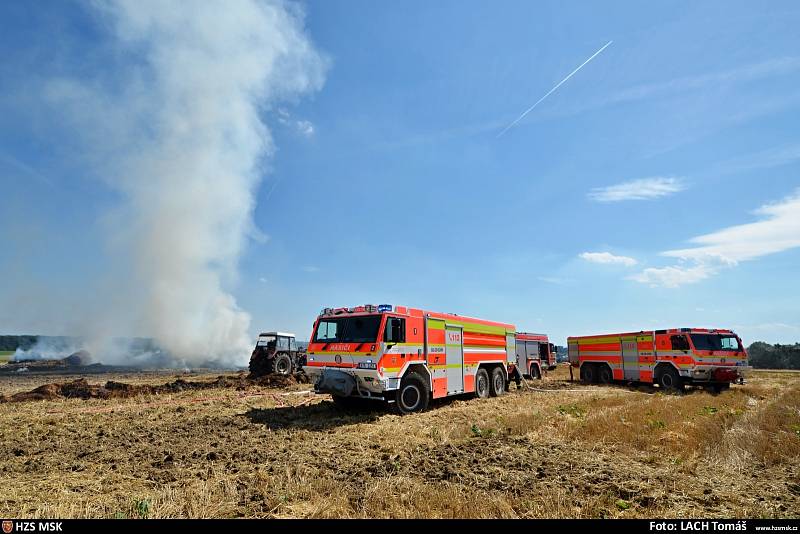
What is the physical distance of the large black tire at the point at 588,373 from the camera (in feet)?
80.3

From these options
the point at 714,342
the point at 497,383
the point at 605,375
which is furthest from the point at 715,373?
the point at 497,383

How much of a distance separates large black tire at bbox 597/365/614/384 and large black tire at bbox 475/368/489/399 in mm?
10716

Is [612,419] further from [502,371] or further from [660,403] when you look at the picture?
[502,371]

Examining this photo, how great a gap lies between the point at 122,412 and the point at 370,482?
1005 centimetres

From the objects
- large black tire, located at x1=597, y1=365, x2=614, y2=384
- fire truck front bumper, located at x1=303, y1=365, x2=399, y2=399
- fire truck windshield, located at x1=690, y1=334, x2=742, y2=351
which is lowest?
large black tire, located at x1=597, y1=365, x2=614, y2=384

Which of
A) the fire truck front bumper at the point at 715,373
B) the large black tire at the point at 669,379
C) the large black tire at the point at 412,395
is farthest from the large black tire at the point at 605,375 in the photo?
the large black tire at the point at 412,395

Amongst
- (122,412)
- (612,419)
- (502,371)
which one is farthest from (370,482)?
(502,371)

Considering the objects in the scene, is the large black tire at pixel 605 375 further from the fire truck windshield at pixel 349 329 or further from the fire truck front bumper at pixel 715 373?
the fire truck windshield at pixel 349 329

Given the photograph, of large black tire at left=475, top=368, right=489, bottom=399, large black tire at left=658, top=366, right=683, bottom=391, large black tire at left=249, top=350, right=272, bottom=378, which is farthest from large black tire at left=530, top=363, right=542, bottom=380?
large black tire at left=249, top=350, right=272, bottom=378

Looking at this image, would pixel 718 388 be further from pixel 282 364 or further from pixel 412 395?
pixel 282 364

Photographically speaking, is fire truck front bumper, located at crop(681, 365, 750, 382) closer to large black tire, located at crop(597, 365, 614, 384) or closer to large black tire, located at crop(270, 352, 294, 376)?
large black tire, located at crop(597, 365, 614, 384)

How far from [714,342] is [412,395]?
14.9 m

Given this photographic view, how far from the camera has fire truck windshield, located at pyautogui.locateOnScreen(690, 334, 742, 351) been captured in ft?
61.1

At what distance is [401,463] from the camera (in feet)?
22.1
